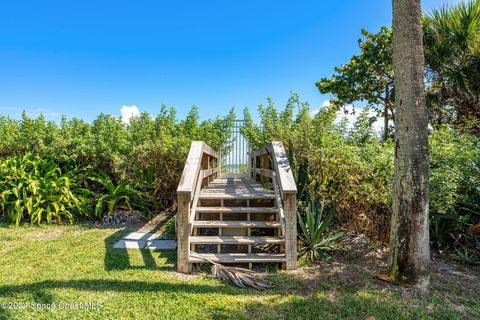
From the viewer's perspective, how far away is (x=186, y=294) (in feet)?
9.51

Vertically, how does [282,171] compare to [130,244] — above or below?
above

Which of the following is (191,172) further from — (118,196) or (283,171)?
(118,196)

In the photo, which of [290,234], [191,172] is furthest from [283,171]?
[191,172]

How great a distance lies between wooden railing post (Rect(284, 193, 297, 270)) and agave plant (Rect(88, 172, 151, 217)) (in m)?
3.77

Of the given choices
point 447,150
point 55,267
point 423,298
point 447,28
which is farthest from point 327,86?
point 55,267

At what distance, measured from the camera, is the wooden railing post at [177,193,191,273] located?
11.6 ft

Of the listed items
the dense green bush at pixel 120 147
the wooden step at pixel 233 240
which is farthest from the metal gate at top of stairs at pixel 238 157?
the wooden step at pixel 233 240

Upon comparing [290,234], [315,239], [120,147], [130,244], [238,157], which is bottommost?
[130,244]

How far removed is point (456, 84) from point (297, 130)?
20.7 feet

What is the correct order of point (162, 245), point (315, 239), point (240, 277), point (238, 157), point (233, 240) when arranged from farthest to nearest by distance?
point (238, 157), point (162, 245), point (315, 239), point (233, 240), point (240, 277)

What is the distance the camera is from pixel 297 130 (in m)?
5.67

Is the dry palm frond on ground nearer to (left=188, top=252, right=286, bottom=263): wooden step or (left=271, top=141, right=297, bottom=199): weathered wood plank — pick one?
(left=188, top=252, right=286, bottom=263): wooden step

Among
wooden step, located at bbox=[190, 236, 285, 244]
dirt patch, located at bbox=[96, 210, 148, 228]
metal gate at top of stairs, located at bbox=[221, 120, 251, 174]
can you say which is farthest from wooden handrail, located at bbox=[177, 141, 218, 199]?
metal gate at top of stairs, located at bbox=[221, 120, 251, 174]

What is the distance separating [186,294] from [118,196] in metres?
4.14
